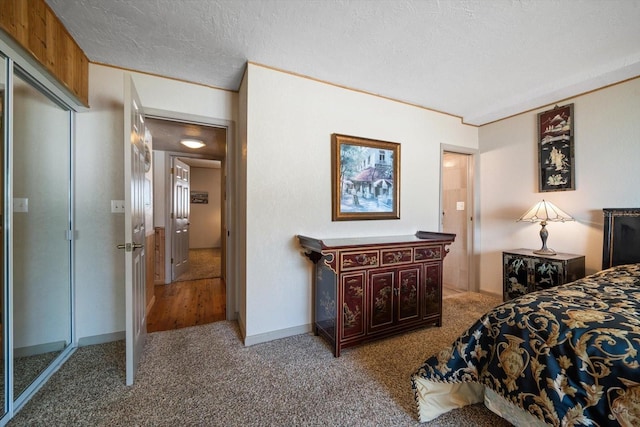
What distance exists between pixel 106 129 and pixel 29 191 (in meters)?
0.77

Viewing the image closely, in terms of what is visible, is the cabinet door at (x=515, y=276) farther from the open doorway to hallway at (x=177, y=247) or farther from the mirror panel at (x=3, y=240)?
the mirror panel at (x=3, y=240)

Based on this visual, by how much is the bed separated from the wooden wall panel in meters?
2.93

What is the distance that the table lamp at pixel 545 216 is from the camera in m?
2.76

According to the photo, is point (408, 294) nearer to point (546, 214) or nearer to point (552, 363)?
point (552, 363)

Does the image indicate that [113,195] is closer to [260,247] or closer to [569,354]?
[260,247]

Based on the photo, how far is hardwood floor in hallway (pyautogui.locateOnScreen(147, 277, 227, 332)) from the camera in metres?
2.76

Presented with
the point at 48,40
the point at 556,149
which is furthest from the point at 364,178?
the point at 48,40

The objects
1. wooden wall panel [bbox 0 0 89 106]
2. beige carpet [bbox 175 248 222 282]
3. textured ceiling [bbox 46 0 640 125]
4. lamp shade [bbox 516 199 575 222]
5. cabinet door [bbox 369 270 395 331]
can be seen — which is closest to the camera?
wooden wall panel [bbox 0 0 89 106]

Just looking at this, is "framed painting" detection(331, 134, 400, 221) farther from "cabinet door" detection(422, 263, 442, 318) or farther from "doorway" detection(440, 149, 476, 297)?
"doorway" detection(440, 149, 476, 297)

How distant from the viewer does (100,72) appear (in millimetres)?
2314

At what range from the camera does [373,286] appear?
89.1 inches

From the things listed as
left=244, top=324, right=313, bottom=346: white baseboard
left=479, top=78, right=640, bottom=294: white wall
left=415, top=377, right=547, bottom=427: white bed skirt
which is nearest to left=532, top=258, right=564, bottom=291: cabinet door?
left=479, top=78, right=640, bottom=294: white wall

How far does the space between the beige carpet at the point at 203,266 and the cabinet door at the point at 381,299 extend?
132 inches

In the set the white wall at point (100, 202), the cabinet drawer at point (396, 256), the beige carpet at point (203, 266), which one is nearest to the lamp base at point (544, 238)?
the cabinet drawer at point (396, 256)
